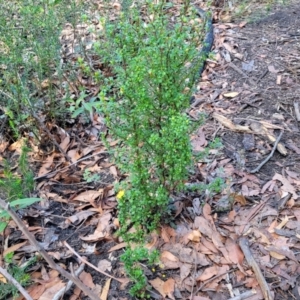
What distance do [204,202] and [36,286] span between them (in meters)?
1.01

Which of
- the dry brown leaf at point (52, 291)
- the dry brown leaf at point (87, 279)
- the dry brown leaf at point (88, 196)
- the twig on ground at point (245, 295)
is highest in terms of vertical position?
the dry brown leaf at point (52, 291)

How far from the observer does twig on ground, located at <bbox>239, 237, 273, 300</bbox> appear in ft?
6.33

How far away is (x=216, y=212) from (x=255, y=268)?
41cm

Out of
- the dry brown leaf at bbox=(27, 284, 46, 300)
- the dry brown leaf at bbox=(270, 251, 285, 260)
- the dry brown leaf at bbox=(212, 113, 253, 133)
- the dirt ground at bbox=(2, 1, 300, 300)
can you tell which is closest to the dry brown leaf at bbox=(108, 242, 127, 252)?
the dirt ground at bbox=(2, 1, 300, 300)

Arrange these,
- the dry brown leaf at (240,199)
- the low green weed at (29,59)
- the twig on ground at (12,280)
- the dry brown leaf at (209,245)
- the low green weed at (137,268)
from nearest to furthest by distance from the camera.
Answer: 1. the twig on ground at (12,280)
2. the low green weed at (137,268)
3. the dry brown leaf at (209,245)
4. the dry brown leaf at (240,199)
5. the low green weed at (29,59)

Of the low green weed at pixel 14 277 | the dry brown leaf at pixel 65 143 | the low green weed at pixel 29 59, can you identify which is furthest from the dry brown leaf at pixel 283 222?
the low green weed at pixel 29 59

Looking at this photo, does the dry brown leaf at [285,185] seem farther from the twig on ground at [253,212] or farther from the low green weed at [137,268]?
the low green weed at [137,268]

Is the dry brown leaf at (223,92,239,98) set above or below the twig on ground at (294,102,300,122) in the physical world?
above

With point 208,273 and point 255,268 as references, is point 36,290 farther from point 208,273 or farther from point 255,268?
point 255,268

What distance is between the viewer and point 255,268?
204cm

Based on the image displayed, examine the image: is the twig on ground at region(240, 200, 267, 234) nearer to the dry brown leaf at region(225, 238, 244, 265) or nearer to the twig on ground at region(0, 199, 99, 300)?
the dry brown leaf at region(225, 238, 244, 265)

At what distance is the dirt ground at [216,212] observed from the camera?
2.03m

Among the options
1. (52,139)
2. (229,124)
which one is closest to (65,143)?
(52,139)

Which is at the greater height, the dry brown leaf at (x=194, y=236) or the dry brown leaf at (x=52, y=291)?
the dry brown leaf at (x=52, y=291)
